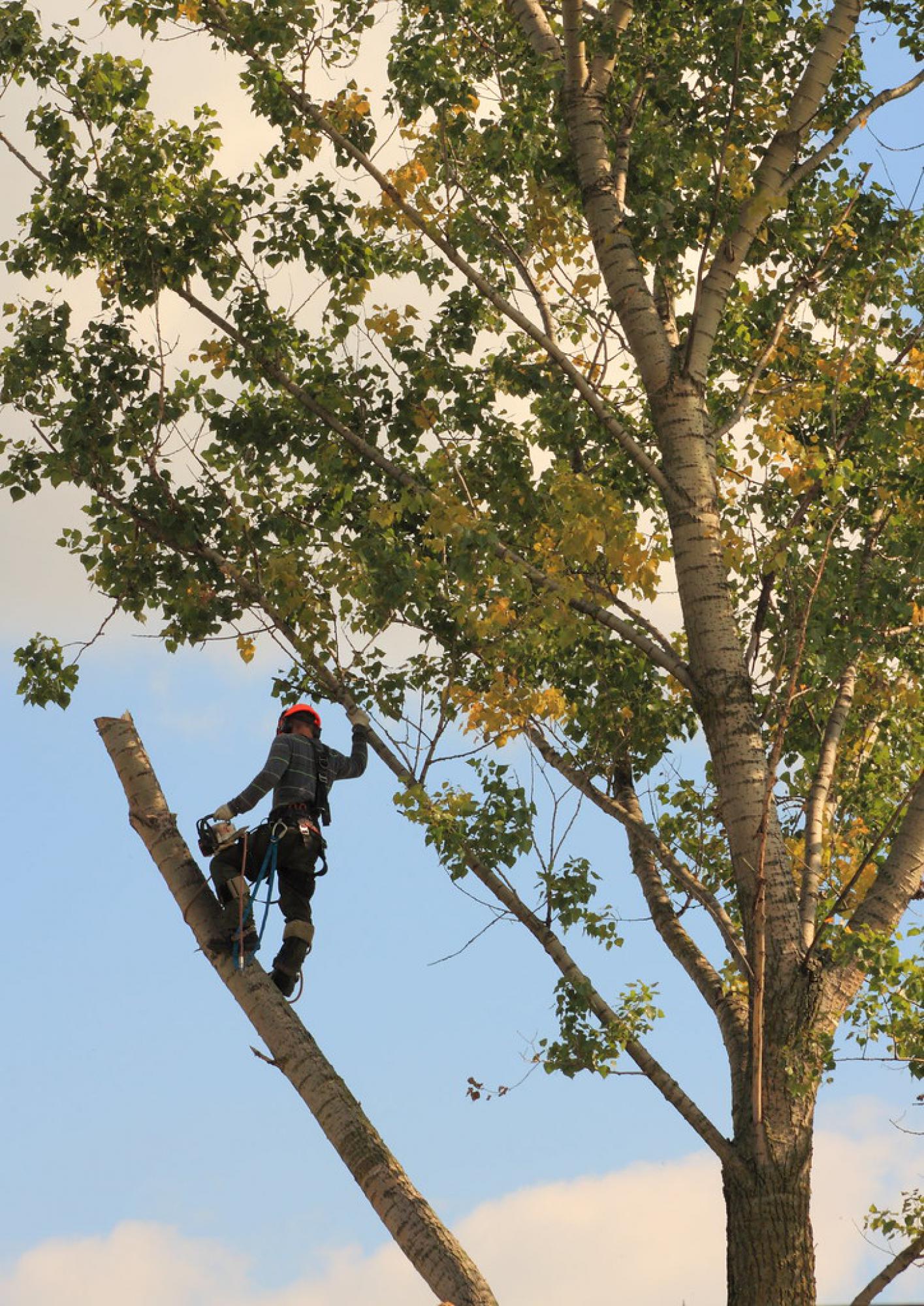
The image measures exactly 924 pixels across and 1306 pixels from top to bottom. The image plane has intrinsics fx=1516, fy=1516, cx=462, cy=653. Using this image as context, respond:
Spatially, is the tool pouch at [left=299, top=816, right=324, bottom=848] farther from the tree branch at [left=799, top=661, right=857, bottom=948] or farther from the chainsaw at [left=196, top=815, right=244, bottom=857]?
the tree branch at [left=799, top=661, right=857, bottom=948]

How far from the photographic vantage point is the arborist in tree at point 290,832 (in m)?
8.66

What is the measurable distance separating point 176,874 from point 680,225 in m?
5.45

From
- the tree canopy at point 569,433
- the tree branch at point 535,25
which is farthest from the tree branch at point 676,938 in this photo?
the tree branch at point 535,25

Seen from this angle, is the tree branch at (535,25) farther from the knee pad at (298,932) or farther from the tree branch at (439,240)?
the knee pad at (298,932)

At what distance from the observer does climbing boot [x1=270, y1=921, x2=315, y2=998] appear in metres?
8.85

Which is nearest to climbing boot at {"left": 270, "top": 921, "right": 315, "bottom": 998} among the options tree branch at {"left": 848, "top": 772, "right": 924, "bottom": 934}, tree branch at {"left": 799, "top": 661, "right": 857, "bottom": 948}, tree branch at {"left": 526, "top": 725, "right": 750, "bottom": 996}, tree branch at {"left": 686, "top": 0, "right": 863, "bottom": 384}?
tree branch at {"left": 526, "top": 725, "right": 750, "bottom": 996}

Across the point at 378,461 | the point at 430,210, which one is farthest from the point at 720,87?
the point at 378,461

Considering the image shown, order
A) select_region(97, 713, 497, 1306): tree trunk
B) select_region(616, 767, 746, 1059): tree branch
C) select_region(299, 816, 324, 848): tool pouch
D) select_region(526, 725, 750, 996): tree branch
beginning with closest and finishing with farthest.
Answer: select_region(97, 713, 497, 1306): tree trunk, select_region(299, 816, 324, 848): tool pouch, select_region(616, 767, 746, 1059): tree branch, select_region(526, 725, 750, 996): tree branch

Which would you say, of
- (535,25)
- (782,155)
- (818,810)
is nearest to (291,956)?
(818,810)

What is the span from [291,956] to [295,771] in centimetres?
122

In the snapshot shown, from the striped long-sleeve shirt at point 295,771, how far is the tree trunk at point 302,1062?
513 millimetres

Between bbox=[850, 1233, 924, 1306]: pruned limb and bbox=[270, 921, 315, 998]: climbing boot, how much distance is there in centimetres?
374

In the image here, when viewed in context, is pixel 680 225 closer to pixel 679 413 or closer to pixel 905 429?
pixel 679 413

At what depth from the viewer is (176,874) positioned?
8.74m
